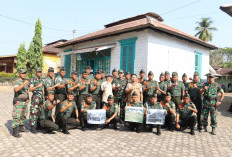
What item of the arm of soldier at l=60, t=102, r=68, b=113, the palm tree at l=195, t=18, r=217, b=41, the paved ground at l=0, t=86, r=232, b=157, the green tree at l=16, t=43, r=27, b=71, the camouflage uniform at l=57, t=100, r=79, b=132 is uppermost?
the palm tree at l=195, t=18, r=217, b=41

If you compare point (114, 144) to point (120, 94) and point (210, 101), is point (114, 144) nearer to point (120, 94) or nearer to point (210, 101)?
point (120, 94)

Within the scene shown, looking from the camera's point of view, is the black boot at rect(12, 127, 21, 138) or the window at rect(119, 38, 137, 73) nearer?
the black boot at rect(12, 127, 21, 138)

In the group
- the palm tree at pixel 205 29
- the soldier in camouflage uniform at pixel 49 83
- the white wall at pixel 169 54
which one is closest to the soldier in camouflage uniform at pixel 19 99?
the soldier in camouflage uniform at pixel 49 83

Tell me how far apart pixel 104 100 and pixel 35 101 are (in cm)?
215

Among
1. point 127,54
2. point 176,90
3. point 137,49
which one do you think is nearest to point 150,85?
point 176,90

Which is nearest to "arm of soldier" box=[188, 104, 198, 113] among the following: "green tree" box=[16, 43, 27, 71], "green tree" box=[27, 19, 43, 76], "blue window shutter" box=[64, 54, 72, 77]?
"blue window shutter" box=[64, 54, 72, 77]

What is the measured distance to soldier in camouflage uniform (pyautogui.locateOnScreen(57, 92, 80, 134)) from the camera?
17.3ft

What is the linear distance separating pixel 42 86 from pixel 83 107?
52.6 inches

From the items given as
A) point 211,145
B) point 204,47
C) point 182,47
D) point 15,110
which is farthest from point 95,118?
point 204,47

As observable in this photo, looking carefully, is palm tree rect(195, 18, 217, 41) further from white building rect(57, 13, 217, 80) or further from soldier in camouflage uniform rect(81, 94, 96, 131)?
soldier in camouflage uniform rect(81, 94, 96, 131)

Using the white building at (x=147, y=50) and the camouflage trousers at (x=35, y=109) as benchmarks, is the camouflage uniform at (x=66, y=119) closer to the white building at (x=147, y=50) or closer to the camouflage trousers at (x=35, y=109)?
the camouflage trousers at (x=35, y=109)

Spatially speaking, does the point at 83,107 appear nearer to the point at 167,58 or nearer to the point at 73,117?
the point at 73,117

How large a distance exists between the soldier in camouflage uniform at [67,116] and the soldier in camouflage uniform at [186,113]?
3124 mm

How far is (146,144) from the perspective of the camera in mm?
4473
